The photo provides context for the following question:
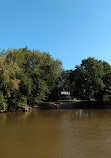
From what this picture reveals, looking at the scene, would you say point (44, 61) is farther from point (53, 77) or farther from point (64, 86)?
point (64, 86)

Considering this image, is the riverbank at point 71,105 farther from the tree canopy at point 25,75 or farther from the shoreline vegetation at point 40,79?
the tree canopy at point 25,75

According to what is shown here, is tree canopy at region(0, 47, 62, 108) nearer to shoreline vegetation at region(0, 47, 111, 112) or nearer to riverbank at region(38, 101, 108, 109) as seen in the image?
shoreline vegetation at region(0, 47, 111, 112)

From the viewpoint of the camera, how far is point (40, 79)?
30672 mm

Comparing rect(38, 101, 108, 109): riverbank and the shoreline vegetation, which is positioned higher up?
the shoreline vegetation

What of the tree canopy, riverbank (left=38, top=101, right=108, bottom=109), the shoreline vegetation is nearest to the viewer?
the tree canopy

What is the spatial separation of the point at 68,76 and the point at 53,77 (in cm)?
718

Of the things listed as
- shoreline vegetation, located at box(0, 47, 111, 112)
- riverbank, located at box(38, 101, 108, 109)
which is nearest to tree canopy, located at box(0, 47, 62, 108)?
shoreline vegetation, located at box(0, 47, 111, 112)

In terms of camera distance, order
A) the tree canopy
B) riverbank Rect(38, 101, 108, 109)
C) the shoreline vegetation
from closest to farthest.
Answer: the tree canopy
the shoreline vegetation
riverbank Rect(38, 101, 108, 109)

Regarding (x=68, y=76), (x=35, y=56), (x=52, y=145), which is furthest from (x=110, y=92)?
(x=52, y=145)

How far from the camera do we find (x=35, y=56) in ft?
101

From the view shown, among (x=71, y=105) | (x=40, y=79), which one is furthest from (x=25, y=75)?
(x=71, y=105)

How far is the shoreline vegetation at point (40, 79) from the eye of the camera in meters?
24.6

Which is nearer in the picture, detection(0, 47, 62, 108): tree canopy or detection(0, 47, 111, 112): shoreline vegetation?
detection(0, 47, 62, 108): tree canopy

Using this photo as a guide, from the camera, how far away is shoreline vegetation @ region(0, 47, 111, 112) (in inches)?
968
